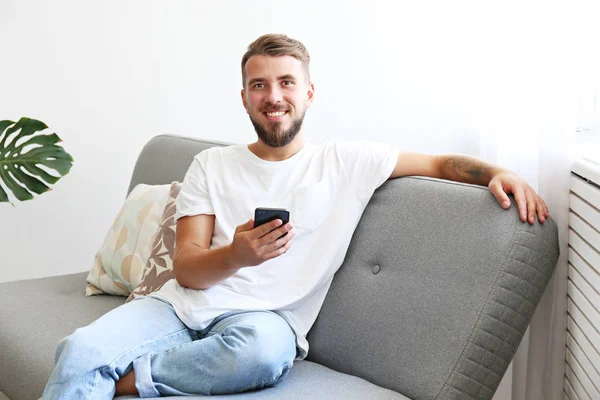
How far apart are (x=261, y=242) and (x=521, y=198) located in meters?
0.57

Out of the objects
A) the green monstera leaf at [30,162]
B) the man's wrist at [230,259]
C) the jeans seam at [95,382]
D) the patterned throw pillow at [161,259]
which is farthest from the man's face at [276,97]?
the green monstera leaf at [30,162]

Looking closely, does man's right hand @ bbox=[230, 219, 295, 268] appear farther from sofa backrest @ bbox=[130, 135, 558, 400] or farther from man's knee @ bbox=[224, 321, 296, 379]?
sofa backrest @ bbox=[130, 135, 558, 400]

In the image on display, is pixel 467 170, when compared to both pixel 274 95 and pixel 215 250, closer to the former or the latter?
pixel 274 95

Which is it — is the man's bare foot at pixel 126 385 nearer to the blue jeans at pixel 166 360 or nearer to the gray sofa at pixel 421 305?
the blue jeans at pixel 166 360

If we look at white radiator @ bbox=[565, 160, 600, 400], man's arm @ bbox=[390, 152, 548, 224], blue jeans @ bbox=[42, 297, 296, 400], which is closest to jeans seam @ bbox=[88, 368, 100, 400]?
blue jeans @ bbox=[42, 297, 296, 400]

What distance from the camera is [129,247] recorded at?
2.58 meters

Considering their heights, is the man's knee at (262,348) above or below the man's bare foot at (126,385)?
above

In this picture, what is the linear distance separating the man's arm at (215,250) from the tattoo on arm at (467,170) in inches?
19.1

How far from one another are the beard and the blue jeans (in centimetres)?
49

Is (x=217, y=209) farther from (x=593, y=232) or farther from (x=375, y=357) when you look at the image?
(x=593, y=232)

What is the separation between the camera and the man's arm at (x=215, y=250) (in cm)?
170

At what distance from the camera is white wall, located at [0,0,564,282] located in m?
3.17

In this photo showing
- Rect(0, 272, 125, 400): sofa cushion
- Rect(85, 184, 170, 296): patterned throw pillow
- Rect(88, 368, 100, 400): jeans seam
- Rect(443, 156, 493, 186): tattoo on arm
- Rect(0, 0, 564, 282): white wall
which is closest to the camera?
Rect(88, 368, 100, 400): jeans seam

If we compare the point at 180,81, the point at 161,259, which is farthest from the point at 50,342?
the point at 180,81
